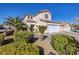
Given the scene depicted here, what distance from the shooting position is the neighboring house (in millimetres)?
5258

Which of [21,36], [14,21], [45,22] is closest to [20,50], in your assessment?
[21,36]

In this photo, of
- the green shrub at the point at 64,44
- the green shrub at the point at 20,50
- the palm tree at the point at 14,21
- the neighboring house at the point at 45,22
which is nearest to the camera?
the green shrub at the point at 20,50

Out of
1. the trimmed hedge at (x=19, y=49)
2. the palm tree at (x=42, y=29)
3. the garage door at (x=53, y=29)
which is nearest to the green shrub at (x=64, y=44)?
the garage door at (x=53, y=29)

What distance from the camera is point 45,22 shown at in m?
5.30

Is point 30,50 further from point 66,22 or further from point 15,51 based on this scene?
point 66,22

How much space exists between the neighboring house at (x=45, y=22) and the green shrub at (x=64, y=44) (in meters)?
0.19

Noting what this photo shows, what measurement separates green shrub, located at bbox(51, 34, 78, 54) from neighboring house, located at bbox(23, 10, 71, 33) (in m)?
0.19

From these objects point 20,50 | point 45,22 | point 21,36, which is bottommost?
point 20,50

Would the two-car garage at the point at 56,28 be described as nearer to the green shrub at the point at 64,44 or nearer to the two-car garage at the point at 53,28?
the two-car garage at the point at 53,28

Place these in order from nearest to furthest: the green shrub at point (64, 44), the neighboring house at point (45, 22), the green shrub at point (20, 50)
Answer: the green shrub at point (20, 50)
the green shrub at point (64, 44)
the neighboring house at point (45, 22)

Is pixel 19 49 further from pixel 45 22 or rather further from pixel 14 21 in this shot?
pixel 45 22

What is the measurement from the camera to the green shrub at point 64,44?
4969mm

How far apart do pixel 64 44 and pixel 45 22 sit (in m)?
0.71

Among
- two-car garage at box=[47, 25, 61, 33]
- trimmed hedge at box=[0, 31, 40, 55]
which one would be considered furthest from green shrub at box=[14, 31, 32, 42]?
two-car garage at box=[47, 25, 61, 33]
